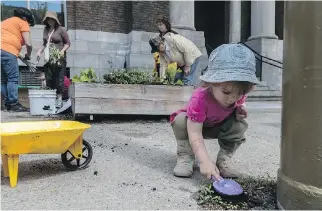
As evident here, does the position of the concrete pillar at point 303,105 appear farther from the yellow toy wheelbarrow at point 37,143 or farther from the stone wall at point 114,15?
the stone wall at point 114,15

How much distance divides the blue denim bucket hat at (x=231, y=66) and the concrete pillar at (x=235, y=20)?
11.3 meters

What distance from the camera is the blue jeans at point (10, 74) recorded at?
6.24 metres

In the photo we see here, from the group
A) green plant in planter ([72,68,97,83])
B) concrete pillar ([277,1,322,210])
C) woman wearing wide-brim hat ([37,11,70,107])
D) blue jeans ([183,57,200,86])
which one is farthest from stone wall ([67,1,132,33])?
concrete pillar ([277,1,322,210])

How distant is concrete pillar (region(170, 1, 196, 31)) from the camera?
31.4ft

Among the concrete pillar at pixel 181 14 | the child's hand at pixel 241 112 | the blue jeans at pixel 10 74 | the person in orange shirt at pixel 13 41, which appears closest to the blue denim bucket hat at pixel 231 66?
the child's hand at pixel 241 112

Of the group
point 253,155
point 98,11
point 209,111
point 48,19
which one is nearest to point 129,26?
point 98,11

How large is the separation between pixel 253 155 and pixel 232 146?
790mm

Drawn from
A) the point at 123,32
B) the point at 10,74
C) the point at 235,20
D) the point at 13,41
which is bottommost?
the point at 10,74

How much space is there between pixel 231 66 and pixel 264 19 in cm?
1005

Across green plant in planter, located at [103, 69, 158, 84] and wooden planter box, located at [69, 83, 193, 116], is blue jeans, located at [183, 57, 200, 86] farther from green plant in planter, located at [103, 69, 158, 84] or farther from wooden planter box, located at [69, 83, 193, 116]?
green plant in planter, located at [103, 69, 158, 84]

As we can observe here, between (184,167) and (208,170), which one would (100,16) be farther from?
(208,170)

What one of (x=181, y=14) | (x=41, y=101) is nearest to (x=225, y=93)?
(x=41, y=101)

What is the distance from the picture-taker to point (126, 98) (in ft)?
16.4

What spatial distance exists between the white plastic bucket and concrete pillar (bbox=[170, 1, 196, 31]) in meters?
4.79
